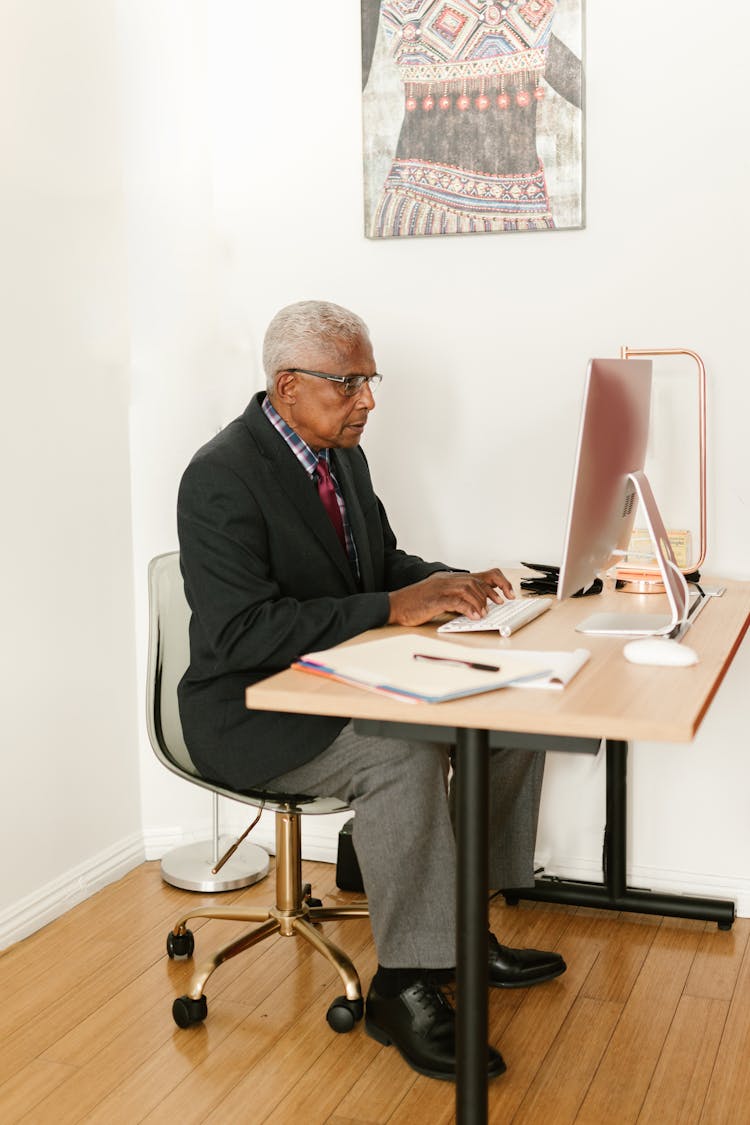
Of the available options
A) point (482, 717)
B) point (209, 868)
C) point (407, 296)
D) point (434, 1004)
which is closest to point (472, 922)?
point (482, 717)

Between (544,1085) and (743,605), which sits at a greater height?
(743,605)

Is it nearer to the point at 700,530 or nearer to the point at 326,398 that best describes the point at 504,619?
the point at 326,398

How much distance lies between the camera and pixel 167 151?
2.95 metres

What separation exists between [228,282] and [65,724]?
122 centimetres

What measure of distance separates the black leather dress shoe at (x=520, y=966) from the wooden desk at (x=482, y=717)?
0.65 metres

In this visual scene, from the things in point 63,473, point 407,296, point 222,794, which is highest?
point 407,296

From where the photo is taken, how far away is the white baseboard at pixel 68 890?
8.52 ft

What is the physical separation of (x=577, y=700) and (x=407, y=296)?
5.32 feet

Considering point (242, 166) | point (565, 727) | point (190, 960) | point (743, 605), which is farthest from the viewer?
point (242, 166)

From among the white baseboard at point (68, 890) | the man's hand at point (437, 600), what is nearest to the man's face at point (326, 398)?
the man's hand at point (437, 600)

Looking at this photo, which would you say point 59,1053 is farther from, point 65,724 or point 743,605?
point 743,605

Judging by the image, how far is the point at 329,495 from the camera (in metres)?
2.47

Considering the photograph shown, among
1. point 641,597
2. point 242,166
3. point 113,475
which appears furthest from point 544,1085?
point 242,166

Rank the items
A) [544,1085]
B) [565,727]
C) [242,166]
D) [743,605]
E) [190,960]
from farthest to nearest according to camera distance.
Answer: [242,166]
[190,960]
[743,605]
[544,1085]
[565,727]
